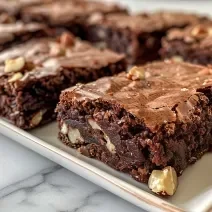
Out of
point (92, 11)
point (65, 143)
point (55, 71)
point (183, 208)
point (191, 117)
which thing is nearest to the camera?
point (183, 208)

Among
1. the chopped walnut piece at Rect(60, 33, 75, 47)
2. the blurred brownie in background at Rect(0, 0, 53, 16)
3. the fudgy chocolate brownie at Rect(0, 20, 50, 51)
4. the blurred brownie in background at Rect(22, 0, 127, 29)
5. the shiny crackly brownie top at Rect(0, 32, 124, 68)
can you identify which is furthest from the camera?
the blurred brownie in background at Rect(0, 0, 53, 16)

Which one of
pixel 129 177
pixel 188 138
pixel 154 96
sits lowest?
pixel 129 177

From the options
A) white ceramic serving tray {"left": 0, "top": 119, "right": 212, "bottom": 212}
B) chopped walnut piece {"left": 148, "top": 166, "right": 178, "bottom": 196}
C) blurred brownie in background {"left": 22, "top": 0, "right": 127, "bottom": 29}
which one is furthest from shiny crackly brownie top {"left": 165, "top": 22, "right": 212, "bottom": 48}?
chopped walnut piece {"left": 148, "top": 166, "right": 178, "bottom": 196}

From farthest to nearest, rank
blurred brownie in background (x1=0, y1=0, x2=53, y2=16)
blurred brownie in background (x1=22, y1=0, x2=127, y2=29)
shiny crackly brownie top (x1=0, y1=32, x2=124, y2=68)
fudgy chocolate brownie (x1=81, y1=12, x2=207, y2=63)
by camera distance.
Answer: blurred brownie in background (x1=0, y1=0, x2=53, y2=16) → blurred brownie in background (x1=22, y1=0, x2=127, y2=29) → fudgy chocolate brownie (x1=81, y1=12, x2=207, y2=63) → shiny crackly brownie top (x1=0, y1=32, x2=124, y2=68)

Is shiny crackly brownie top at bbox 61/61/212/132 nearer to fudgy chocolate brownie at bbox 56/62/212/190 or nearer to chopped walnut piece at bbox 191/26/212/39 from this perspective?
fudgy chocolate brownie at bbox 56/62/212/190

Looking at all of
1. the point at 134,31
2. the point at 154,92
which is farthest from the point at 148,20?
the point at 154,92

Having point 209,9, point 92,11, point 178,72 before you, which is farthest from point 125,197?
point 209,9

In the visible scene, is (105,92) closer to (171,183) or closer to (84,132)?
(84,132)

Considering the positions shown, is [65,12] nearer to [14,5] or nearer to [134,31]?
[14,5]
